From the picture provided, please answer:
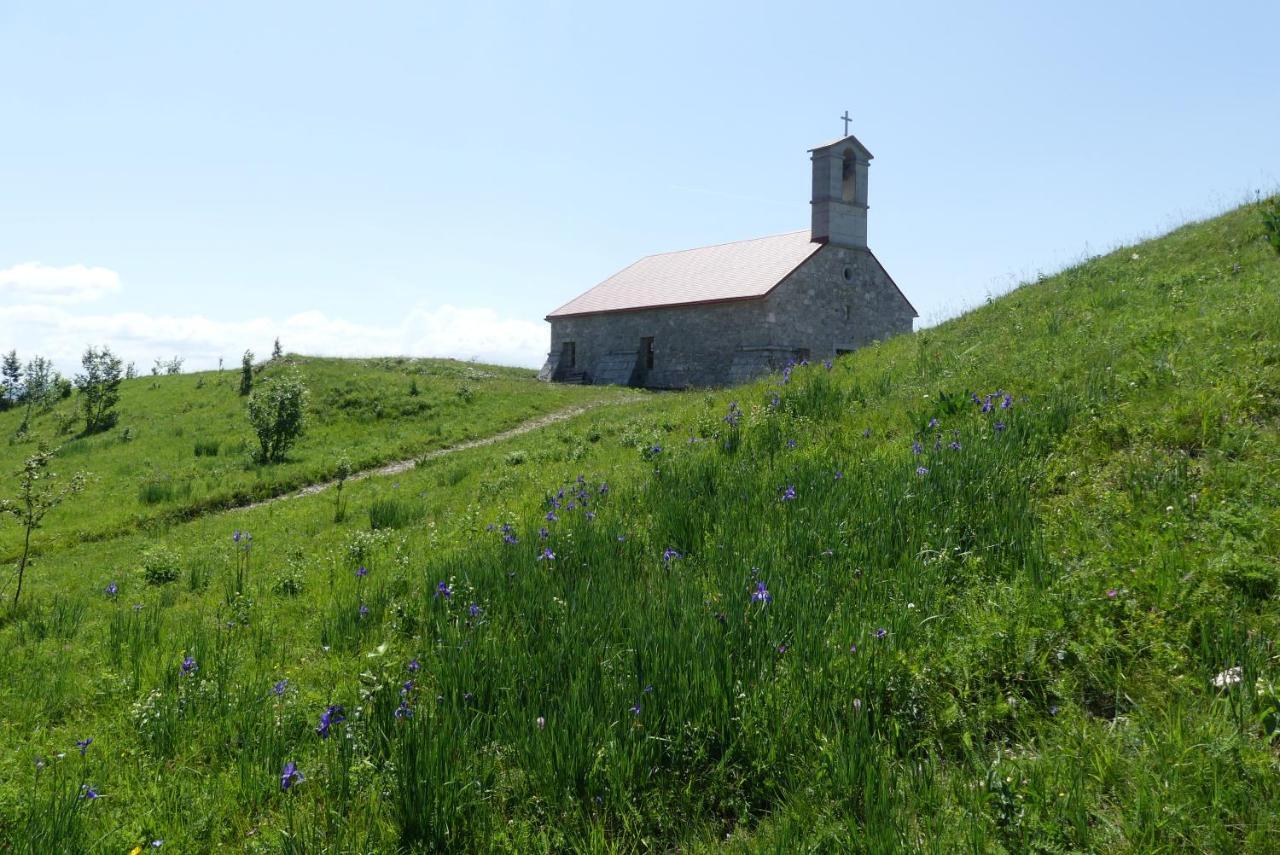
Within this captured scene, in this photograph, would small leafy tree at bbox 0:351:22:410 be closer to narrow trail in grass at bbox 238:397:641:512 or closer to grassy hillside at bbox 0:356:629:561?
grassy hillside at bbox 0:356:629:561

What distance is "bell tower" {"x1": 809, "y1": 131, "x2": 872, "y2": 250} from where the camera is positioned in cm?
2942

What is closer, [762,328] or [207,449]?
[207,449]

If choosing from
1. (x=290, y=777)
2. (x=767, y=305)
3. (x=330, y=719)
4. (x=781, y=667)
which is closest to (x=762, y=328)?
(x=767, y=305)

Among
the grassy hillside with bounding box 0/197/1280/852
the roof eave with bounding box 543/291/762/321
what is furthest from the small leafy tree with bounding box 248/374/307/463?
the roof eave with bounding box 543/291/762/321

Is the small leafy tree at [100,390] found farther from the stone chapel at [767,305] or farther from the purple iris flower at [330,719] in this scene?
the purple iris flower at [330,719]

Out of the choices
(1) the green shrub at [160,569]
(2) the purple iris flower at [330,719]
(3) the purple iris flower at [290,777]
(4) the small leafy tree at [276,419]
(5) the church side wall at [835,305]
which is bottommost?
(1) the green shrub at [160,569]

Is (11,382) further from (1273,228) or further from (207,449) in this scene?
(1273,228)

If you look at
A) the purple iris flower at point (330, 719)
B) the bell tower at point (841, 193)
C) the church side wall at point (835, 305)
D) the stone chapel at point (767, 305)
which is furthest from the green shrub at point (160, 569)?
the bell tower at point (841, 193)

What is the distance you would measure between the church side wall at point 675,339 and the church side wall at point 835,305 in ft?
4.22

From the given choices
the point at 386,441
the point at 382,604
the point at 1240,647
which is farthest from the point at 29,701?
the point at 386,441

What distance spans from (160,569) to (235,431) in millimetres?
15802

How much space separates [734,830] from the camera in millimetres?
3184

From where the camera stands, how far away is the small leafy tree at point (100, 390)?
28828 mm

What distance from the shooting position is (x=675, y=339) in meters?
31.9
